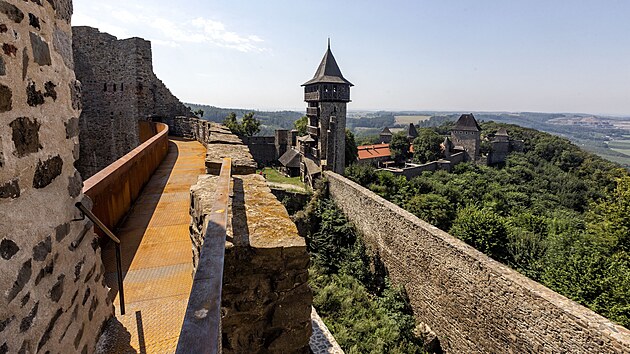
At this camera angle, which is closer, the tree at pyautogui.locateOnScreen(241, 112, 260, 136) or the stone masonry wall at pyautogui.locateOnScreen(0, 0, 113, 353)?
the stone masonry wall at pyautogui.locateOnScreen(0, 0, 113, 353)

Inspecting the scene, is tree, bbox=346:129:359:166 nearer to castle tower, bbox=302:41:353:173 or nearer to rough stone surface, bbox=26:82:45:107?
castle tower, bbox=302:41:353:173

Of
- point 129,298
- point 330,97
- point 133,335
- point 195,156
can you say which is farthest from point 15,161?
point 330,97

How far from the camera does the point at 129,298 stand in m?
2.66

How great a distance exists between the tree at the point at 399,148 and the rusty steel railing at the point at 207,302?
45910mm

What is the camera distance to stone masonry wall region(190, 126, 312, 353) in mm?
2320

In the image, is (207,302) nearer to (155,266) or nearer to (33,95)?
(33,95)

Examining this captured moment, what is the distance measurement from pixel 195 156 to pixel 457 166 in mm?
37991

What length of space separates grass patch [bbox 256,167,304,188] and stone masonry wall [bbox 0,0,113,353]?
23072 millimetres

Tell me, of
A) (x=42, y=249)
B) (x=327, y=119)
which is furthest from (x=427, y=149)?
(x=42, y=249)

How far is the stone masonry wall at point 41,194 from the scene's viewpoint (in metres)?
1.25

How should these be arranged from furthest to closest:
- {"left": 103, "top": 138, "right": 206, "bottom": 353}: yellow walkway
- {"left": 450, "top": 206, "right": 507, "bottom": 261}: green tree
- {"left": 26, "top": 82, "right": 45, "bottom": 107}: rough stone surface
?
1. {"left": 450, "top": 206, "right": 507, "bottom": 261}: green tree
2. {"left": 103, "top": 138, "right": 206, "bottom": 353}: yellow walkway
3. {"left": 26, "top": 82, "right": 45, "bottom": 107}: rough stone surface

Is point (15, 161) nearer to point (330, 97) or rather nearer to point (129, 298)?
point (129, 298)

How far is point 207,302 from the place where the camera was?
3.73 ft

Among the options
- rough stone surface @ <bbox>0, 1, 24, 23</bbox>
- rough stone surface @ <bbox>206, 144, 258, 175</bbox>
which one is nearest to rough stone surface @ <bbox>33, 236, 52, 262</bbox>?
rough stone surface @ <bbox>0, 1, 24, 23</bbox>
